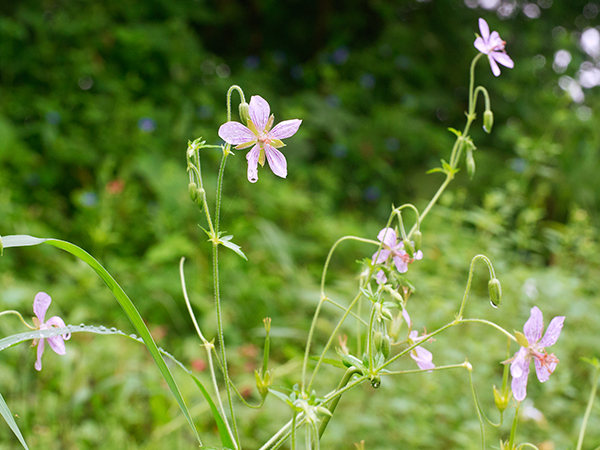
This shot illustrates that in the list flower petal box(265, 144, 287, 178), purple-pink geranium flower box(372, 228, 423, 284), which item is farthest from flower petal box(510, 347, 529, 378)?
flower petal box(265, 144, 287, 178)

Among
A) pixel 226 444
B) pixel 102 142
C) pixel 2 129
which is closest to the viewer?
pixel 226 444

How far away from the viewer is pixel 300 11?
306 centimetres

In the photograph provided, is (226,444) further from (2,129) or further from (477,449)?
(2,129)

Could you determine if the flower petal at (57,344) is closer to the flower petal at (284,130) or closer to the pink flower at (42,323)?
the pink flower at (42,323)

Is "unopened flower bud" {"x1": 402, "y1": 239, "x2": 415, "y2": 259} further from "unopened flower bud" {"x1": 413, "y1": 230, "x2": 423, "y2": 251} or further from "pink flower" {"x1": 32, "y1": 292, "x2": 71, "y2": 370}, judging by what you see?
"pink flower" {"x1": 32, "y1": 292, "x2": 71, "y2": 370}

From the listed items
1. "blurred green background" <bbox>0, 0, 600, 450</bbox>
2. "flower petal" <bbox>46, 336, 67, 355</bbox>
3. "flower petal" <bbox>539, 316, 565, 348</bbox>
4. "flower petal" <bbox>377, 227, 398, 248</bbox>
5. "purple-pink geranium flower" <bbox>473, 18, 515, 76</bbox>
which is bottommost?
"blurred green background" <bbox>0, 0, 600, 450</bbox>

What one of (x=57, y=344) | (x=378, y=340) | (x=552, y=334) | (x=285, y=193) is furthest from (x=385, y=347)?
(x=285, y=193)

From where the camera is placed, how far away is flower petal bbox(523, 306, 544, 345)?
0.33m

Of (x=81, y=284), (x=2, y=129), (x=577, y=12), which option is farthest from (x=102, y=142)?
(x=577, y=12)

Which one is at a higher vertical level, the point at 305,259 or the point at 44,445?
the point at 44,445

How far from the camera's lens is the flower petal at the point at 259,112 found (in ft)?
1.11

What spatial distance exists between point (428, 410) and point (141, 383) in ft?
2.11

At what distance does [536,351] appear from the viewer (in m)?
0.33

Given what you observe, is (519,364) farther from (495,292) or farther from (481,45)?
(481,45)
